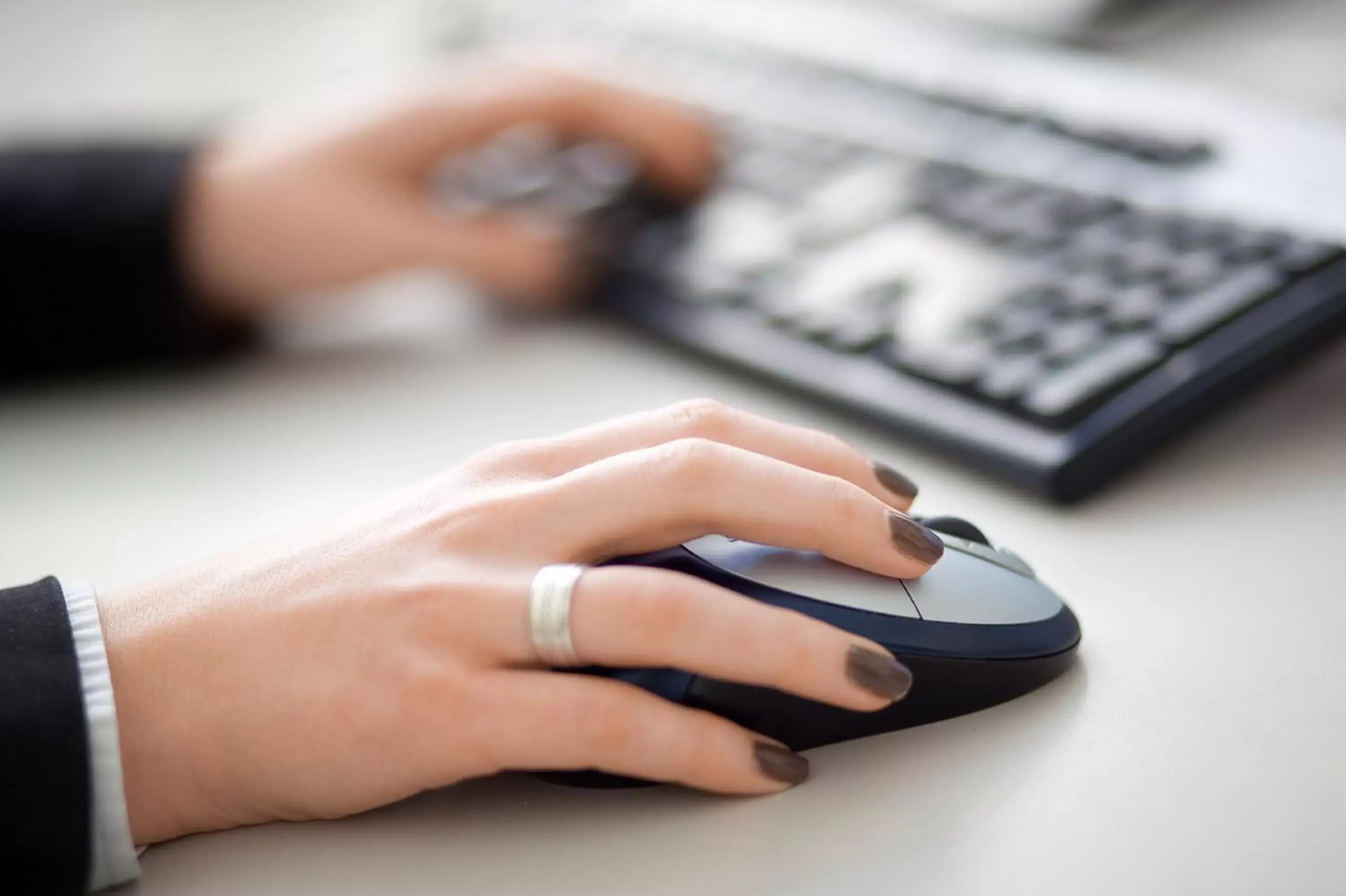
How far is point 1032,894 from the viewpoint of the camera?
→ 0.91 feet

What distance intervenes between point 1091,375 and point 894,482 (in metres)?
0.10

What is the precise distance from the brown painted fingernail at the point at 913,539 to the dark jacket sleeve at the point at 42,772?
23 cm

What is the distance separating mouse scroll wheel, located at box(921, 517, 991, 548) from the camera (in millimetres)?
372

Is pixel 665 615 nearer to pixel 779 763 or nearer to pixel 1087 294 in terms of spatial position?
pixel 779 763

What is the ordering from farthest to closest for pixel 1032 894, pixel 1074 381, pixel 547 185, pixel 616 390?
pixel 547 185, pixel 616 390, pixel 1074 381, pixel 1032 894

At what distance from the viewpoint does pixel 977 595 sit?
1.13ft

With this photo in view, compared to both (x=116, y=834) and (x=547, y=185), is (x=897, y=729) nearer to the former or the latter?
(x=116, y=834)

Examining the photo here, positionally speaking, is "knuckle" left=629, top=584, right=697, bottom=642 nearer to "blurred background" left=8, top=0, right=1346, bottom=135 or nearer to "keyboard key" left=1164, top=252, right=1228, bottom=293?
"keyboard key" left=1164, top=252, right=1228, bottom=293

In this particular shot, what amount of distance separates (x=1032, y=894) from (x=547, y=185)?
556mm

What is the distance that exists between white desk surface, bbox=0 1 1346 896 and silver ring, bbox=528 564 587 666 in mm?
39

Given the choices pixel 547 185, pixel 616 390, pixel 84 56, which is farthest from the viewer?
pixel 84 56

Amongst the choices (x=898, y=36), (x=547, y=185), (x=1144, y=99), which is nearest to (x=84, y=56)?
(x=547, y=185)

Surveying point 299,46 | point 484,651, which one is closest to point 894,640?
point 484,651

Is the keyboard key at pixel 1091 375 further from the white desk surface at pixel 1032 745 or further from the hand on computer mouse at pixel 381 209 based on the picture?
the hand on computer mouse at pixel 381 209
